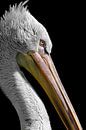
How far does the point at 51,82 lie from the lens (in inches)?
140

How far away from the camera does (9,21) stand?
3.54 meters

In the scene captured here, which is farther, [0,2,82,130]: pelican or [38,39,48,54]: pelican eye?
[38,39,48,54]: pelican eye

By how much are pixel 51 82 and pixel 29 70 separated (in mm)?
206

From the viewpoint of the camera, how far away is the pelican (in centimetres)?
348

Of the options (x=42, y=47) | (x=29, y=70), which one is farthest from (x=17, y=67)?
(x=42, y=47)

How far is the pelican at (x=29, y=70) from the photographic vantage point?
3479 millimetres

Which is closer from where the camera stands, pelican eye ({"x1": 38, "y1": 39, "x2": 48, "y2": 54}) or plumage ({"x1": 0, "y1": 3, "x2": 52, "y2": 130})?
plumage ({"x1": 0, "y1": 3, "x2": 52, "y2": 130})

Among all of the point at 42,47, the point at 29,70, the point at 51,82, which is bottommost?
the point at 51,82

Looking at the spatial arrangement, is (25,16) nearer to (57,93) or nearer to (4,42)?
(4,42)

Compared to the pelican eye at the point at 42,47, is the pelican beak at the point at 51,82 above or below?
below

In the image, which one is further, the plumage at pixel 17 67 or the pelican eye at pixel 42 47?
the pelican eye at pixel 42 47

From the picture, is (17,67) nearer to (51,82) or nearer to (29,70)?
(29,70)

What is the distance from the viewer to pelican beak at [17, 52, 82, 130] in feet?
11.5

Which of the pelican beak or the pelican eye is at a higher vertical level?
the pelican eye
